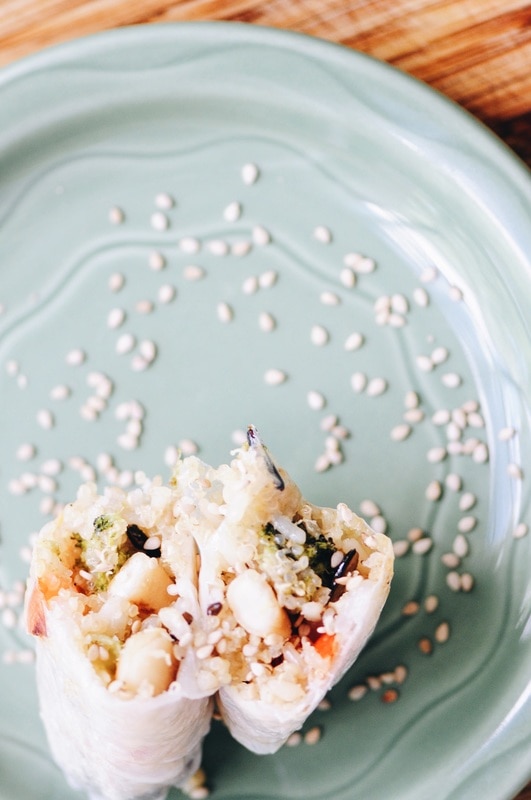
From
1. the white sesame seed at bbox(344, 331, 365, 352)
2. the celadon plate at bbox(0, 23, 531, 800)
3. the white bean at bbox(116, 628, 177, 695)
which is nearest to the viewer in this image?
the white bean at bbox(116, 628, 177, 695)

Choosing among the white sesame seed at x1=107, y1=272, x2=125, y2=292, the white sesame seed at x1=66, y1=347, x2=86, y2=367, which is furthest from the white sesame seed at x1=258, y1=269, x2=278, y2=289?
the white sesame seed at x1=66, y1=347, x2=86, y2=367

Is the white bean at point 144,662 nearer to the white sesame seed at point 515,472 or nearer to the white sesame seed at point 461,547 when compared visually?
the white sesame seed at point 461,547

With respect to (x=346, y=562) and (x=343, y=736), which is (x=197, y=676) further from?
(x=343, y=736)

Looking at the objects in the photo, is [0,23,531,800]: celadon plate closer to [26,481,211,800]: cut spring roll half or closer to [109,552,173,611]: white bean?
[26,481,211,800]: cut spring roll half

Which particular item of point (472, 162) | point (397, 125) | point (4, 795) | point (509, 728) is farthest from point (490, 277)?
point (4, 795)

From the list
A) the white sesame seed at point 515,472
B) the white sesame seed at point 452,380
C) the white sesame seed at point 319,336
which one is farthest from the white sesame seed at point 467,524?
the white sesame seed at point 319,336

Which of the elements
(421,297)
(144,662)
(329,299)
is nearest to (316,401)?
(329,299)
